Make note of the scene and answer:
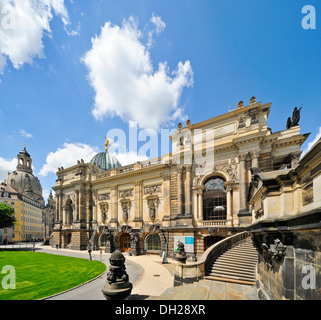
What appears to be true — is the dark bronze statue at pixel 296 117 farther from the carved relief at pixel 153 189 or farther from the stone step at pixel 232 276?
the carved relief at pixel 153 189

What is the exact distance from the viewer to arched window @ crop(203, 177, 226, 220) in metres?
21.9

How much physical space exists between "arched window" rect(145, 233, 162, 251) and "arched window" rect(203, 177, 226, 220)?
29.0ft

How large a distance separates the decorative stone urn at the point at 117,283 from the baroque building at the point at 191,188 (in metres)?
12.9

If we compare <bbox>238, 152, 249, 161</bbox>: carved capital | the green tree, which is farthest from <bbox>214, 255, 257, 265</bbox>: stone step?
the green tree

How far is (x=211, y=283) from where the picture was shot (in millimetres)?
11117

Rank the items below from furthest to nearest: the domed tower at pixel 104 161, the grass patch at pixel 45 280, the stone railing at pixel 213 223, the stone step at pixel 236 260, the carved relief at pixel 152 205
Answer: the domed tower at pixel 104 161 → the carved relief at pixel 152 205 → the stone railing at pixel 213 223 → the stone step at pixel 236 260 → the grass patch at pixel 45 280

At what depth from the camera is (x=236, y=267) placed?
41.4 feet

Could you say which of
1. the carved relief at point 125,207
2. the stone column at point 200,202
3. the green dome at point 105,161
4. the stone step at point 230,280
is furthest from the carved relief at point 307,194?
the green dome at point 105,161

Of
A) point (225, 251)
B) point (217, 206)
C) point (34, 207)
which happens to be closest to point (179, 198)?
point (217, 206)

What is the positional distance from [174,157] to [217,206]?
8515 mm

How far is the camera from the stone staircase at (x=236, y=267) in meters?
11.4

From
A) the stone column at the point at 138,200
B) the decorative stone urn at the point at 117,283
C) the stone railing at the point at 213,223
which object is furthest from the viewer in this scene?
the stone column at the point at 138,200

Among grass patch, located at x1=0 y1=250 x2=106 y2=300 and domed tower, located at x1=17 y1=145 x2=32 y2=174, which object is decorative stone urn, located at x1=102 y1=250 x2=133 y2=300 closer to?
grass patch, located at x1=0 y1=250 x2=106 y2=300

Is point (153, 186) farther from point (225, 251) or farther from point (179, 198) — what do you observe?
point (225, 251)
